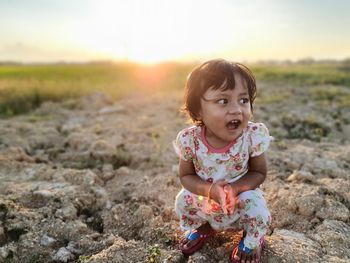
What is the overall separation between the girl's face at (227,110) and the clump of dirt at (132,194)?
2.60ft

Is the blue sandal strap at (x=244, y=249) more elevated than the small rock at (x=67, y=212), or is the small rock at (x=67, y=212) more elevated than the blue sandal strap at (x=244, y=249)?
the blue sandal strap at (x=244, y=249)

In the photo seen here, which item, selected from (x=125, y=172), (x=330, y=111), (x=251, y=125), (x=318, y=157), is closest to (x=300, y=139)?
(x=318, y=157)

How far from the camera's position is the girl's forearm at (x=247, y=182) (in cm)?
239

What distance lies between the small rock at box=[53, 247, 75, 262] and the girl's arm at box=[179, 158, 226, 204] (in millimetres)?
945

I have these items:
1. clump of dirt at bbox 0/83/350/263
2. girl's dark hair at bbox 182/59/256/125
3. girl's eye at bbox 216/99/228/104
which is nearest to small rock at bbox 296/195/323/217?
clump of dirt at bbox 0/83/350/263

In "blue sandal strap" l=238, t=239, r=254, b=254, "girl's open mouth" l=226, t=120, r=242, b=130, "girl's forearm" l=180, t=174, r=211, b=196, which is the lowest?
"blue sandal strap" l=238, t=239, r=254, b=254

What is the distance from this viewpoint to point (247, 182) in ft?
7.93

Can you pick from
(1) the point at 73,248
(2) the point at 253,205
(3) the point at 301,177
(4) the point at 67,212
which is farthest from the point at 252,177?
(4) the point at 67,212

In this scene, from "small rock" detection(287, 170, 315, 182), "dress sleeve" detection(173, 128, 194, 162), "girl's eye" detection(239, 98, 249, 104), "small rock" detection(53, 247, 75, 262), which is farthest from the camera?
"small rock" detection(287, 170, 315, 182)

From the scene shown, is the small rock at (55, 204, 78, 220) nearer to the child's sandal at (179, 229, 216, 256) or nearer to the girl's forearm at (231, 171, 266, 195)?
the child's sandal at (179, 229, 216, 256)

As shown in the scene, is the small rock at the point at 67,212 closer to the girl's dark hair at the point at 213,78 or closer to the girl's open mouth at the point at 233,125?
the girl's dark hair at the point at 213,78

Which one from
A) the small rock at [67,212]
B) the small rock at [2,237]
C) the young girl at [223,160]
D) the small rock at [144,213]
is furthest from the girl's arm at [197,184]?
the small rock at [2,237]

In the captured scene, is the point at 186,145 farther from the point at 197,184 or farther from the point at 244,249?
the point at 244,249

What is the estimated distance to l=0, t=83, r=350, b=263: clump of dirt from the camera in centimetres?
269
